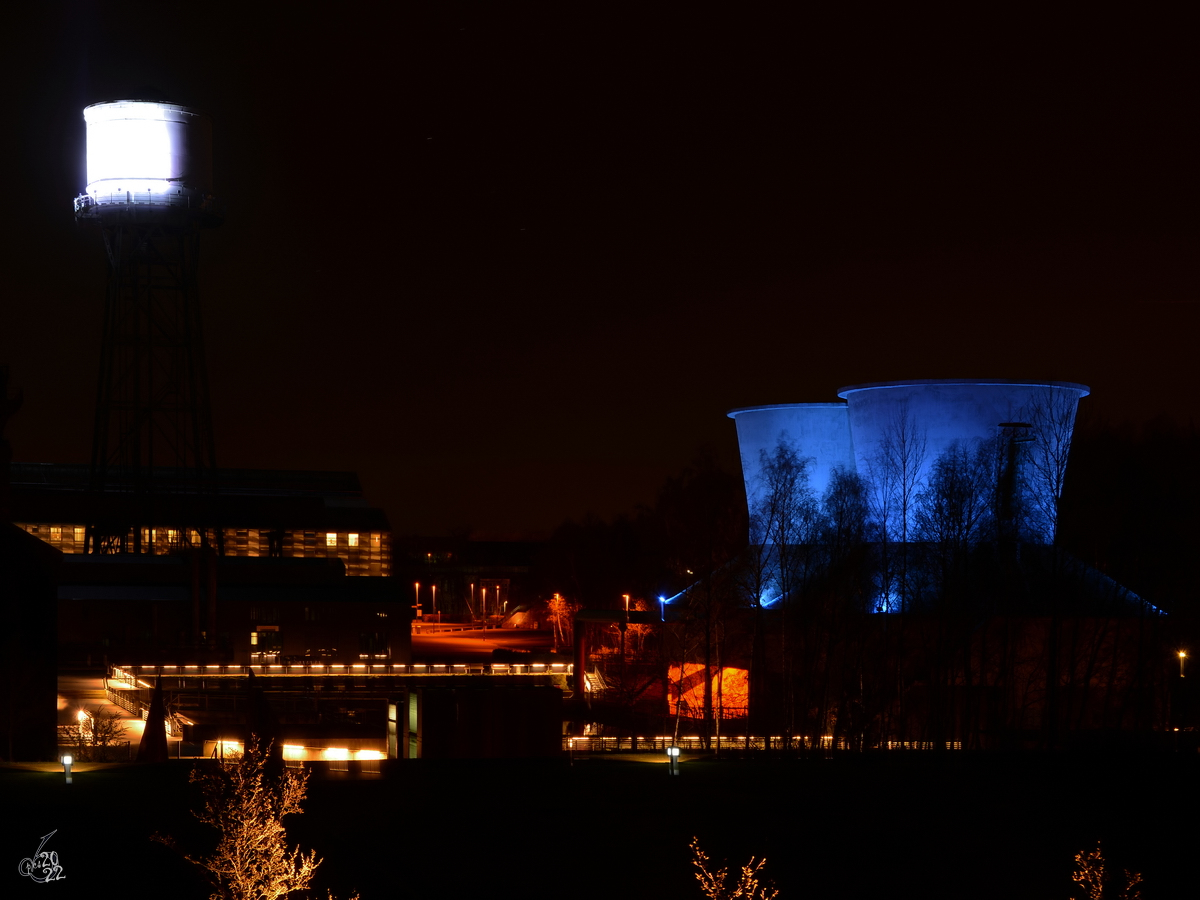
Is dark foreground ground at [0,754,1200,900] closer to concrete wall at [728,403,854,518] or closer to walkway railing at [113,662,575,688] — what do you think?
walkway railing at [113,662,575,688]

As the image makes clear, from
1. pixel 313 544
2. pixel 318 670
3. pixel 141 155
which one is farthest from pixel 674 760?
pixel 313 544

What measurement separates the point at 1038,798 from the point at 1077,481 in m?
17.5

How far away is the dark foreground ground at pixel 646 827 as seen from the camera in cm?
1816

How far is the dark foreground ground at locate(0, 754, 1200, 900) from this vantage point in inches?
715

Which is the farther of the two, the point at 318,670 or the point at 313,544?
the point at 313,544

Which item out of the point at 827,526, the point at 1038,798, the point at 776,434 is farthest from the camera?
the point at 776,434

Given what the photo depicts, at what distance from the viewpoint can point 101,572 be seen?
52.7 m

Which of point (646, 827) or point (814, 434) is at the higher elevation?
point (814, 434)

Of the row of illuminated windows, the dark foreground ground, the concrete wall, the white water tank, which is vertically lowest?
the dark foreground ground

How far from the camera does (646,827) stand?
65.7 feet

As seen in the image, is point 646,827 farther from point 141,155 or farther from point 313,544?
point 313,544

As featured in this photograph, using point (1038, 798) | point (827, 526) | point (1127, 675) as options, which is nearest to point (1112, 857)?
point (1038, 798)

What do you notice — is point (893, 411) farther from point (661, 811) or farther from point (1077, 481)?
point (661, 811)

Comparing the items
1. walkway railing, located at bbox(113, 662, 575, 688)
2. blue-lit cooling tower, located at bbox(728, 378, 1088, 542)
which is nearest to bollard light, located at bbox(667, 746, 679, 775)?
blue-lit cooling tower, located at bbox(728, 378, 1088, 542)
